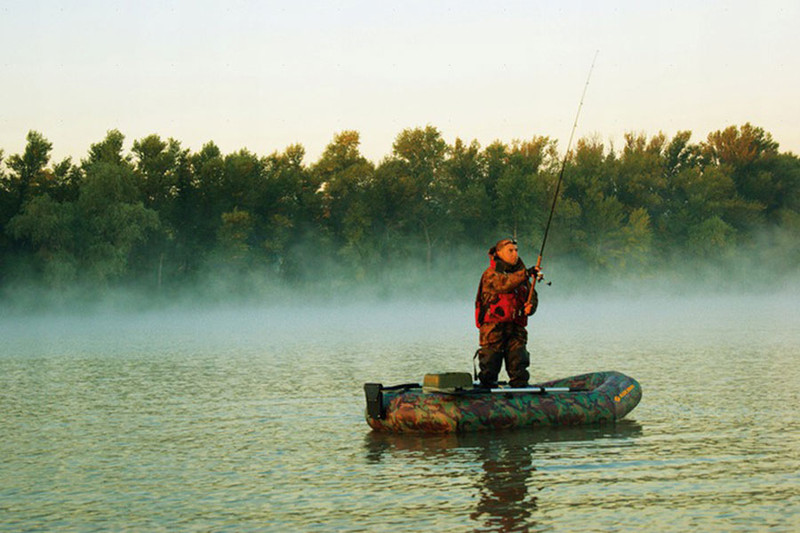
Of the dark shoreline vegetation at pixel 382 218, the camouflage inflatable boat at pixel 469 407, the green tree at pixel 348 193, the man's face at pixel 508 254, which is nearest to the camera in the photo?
the camouflage inflatable boat at pixel 469 407

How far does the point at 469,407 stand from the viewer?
46.1ft

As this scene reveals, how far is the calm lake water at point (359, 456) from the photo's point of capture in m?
9.98

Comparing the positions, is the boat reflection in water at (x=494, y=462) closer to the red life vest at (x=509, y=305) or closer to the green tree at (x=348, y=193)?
the red life vest at (x=509, y=305)

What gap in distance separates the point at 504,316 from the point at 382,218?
71.7 metres

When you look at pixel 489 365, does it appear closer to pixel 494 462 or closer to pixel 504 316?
pixel 504 316

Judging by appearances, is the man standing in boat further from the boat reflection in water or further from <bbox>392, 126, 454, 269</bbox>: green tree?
<bbox>392, 126, 454, 269</bbox>: green tree

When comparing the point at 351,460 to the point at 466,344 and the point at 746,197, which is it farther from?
the point at 746,197

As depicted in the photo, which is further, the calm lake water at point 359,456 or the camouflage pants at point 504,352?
the camouflage pants at point 504,352

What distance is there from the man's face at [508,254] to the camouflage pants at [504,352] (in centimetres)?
85

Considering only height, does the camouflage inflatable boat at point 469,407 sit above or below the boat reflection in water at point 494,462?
above

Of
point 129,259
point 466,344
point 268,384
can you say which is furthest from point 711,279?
point 268,384

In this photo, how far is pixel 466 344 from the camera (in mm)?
33656

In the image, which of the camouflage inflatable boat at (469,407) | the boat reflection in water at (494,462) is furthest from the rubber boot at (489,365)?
the boat reflection in water at (494,462)

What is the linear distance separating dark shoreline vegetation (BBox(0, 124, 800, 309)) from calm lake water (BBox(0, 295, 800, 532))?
43.4 m
